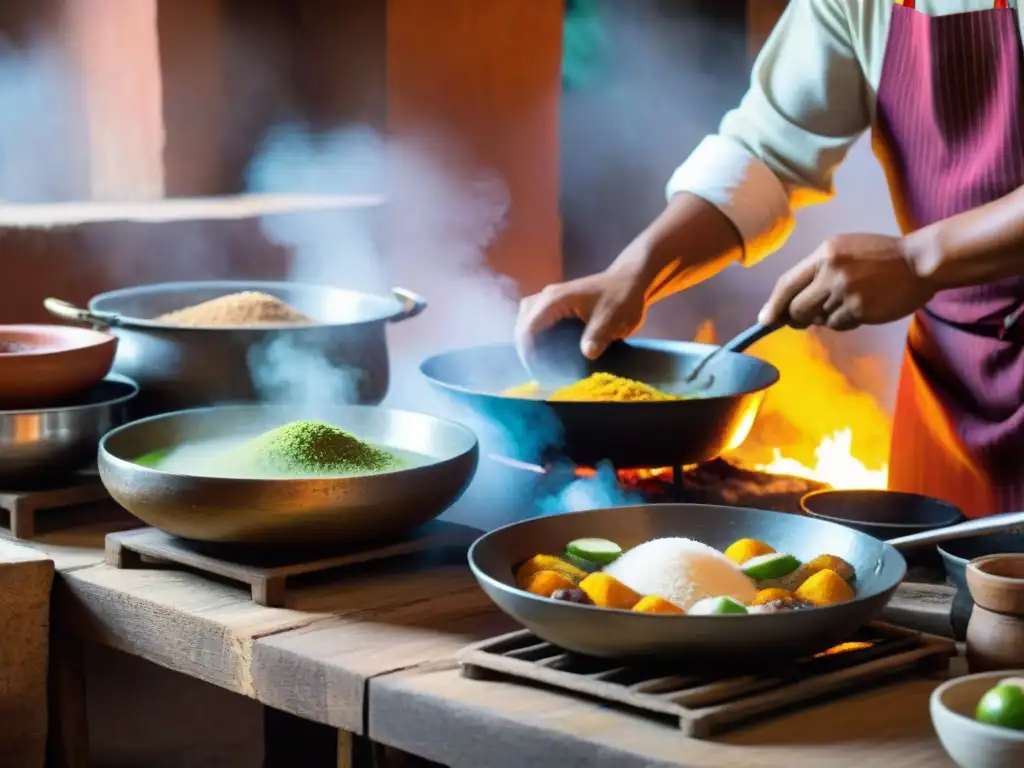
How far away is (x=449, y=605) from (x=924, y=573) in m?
0.57

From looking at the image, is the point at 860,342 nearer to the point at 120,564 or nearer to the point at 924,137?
the point at 924,137

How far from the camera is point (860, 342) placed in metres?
4.46

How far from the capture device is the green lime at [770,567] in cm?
145

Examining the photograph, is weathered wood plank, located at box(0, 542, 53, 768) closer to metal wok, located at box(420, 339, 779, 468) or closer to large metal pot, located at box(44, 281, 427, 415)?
large metal pot, located at box(44, 281, 427, 415)

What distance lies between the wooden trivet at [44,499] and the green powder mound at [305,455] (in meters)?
0.36

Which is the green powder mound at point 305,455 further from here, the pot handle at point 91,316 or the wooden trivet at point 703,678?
the pot handle at point 91,316

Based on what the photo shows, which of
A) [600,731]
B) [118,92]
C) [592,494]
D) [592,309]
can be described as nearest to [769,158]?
[592,309]

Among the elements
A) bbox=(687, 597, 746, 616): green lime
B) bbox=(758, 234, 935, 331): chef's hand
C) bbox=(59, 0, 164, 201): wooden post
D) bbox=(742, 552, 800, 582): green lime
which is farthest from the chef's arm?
bbox=(59, 0, 164, 201): wooden post

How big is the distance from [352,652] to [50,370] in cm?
80

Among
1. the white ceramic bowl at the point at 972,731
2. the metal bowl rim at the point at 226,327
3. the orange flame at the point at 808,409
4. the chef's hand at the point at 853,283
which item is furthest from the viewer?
the orange flame at the point at 808,409

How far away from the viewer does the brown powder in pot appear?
7.22 ft

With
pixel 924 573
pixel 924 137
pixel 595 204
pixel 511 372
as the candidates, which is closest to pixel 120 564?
pixel 511 372

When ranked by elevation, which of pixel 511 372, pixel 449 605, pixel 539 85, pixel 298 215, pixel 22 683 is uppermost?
pixel 539 85

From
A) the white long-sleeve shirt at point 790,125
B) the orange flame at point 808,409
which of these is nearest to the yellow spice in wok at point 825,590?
the white long-sleeve shirt at point 790,125
